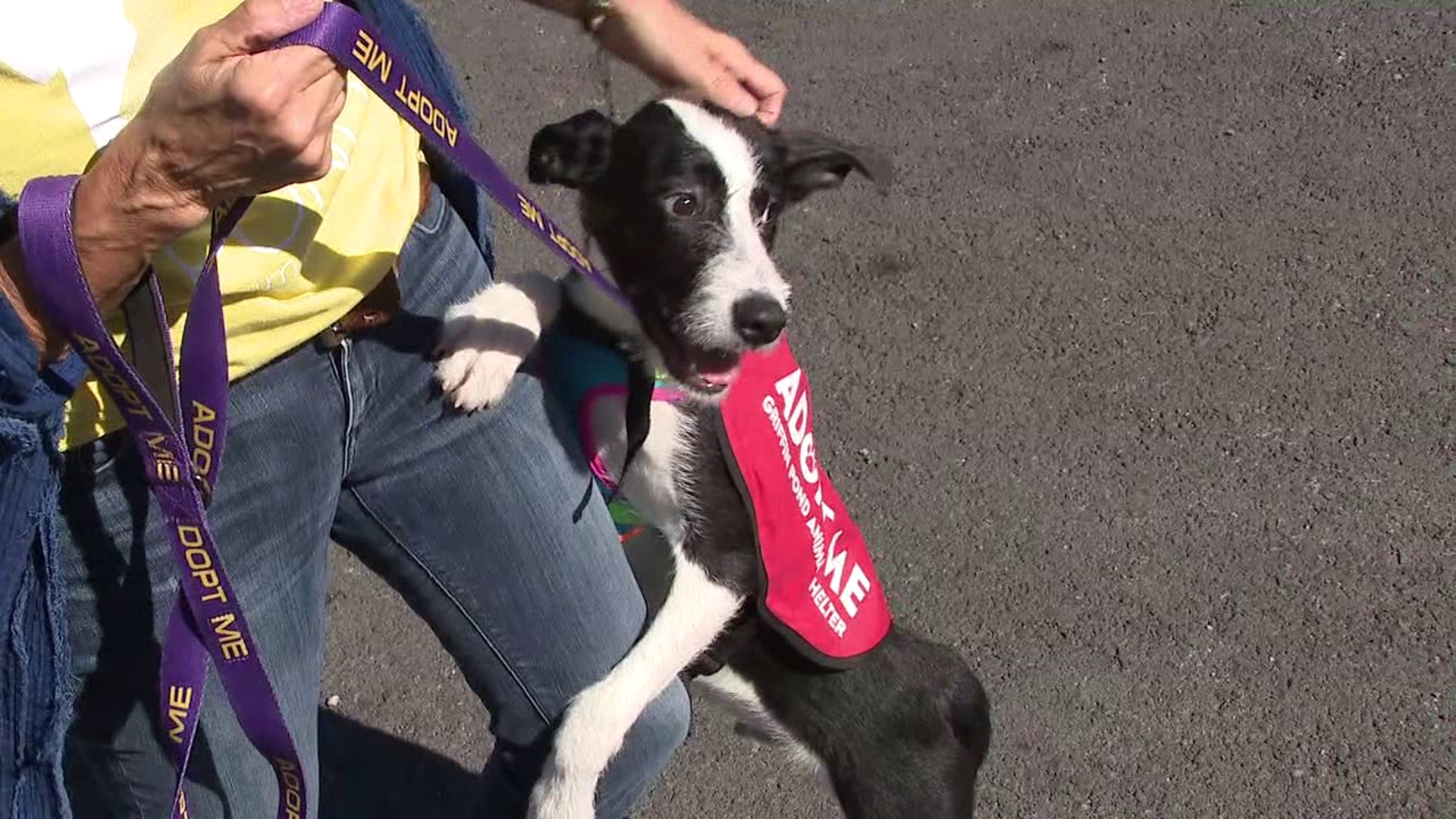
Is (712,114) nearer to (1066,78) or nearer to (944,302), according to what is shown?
(944,302)

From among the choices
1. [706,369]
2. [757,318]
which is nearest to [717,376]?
[706,369]

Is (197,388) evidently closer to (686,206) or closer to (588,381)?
(588,381)

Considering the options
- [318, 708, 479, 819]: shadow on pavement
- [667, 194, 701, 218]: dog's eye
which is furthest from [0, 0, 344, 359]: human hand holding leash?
[318, 708, 479, 819]: shadow on pavement

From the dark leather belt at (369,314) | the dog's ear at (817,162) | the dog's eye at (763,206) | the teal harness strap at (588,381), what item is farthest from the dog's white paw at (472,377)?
the dog's ear at (817,162)

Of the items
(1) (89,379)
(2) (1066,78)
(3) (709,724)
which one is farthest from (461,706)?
(2) (1066,78)

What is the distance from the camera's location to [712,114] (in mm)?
2463

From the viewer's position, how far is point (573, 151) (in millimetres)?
2541

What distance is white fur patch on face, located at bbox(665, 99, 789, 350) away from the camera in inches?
87.7

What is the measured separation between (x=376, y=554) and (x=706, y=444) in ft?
2.22

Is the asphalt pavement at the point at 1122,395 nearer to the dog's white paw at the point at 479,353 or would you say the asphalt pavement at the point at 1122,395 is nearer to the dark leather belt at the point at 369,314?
the dog's white paw at the point at 479,353

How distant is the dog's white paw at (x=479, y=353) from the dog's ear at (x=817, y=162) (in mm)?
666

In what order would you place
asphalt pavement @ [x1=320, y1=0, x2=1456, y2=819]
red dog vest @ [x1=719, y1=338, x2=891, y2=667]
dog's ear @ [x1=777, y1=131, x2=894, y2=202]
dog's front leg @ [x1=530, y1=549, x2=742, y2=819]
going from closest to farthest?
1. dog's front leg @ [x1=530, y1=549, x2=742, y2=819]
2. red dog vest @ [x1=719, y1=338, x2=891, y2=667]
3. dog's ear @ [x1=777, y1=131, x2=894, y2=202]
4. asphalt pavement @ [x1=320, y1=0, x2=1456, y2=819]

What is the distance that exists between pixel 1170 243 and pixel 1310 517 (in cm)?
117

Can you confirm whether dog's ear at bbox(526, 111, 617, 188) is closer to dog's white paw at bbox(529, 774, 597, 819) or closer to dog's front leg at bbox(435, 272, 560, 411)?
dog's front leg at bbox(435, 272, 560, 411)
